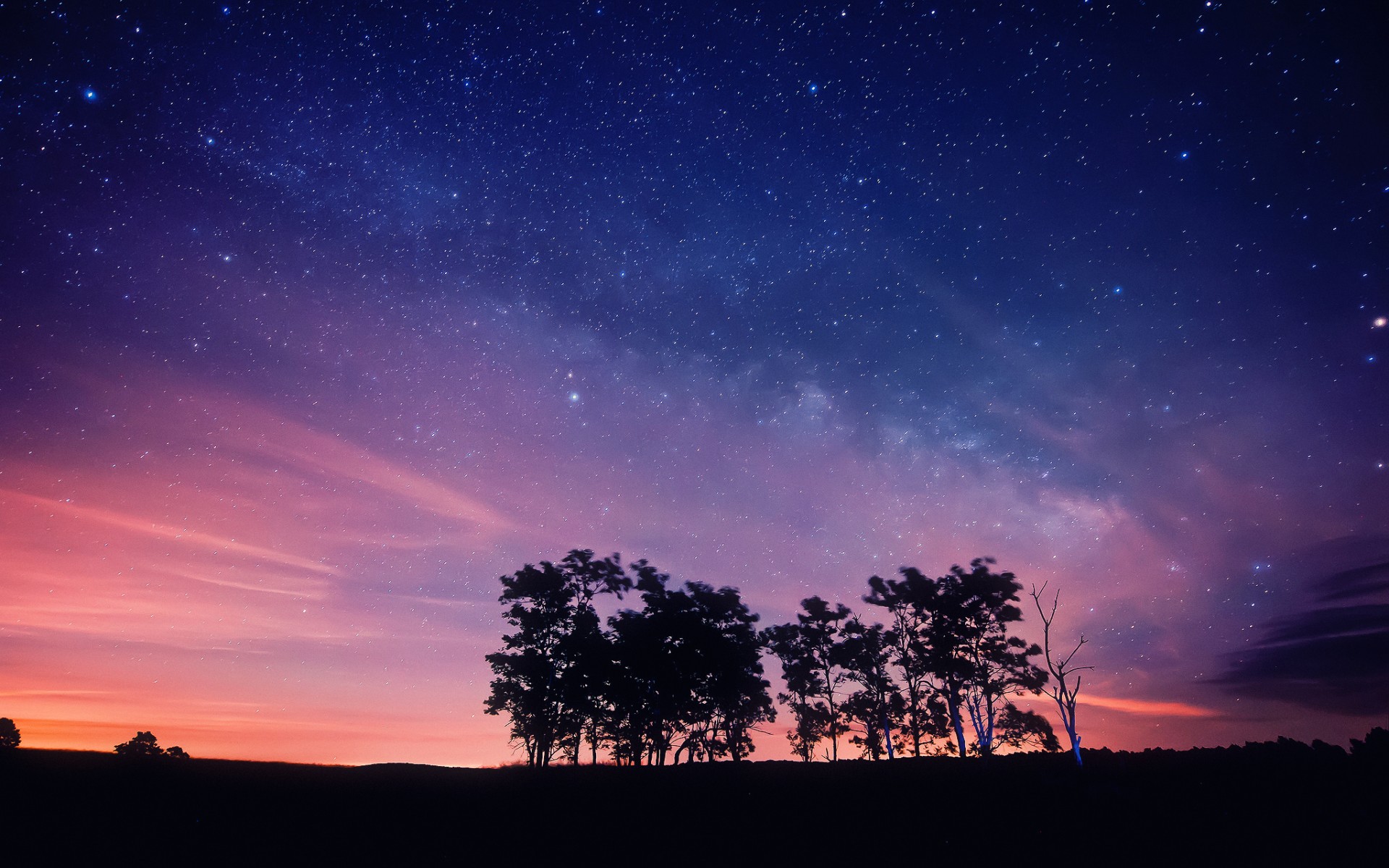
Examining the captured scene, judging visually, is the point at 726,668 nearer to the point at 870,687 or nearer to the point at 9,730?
the point at 870,687

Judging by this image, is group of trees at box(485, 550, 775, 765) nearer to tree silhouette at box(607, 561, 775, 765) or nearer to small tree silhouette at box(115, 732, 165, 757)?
tree silhouette at box(607, 561, 775, 765)

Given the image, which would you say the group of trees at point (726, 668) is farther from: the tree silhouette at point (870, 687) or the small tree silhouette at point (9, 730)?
the small tree silhouette at point (9, 730)

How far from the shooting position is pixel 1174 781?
23.8 metres

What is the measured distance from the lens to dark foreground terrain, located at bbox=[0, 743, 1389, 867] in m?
10.9

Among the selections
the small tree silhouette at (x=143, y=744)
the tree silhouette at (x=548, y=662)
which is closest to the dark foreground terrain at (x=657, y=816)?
the tree silhouette at (x=548, y=662)

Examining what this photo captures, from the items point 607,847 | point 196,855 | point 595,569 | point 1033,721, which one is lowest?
point 1033,721

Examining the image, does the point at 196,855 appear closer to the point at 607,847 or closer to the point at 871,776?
the point at 607,847

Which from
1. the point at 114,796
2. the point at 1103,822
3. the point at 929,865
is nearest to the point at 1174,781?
the point at 1103,822

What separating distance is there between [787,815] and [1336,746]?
3294cm

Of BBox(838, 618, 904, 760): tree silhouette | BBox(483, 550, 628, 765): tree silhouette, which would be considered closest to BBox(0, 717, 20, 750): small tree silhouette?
BBox(483, 550, 628, 765): tree silhouette

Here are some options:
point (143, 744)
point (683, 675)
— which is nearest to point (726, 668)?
point (683, 675)

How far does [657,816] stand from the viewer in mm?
16812

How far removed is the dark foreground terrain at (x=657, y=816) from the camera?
1091 cm

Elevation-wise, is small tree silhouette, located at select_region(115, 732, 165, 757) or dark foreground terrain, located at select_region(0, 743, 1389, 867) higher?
dark foreground terrain, located at select_region(0, 743, 1389, 867)
